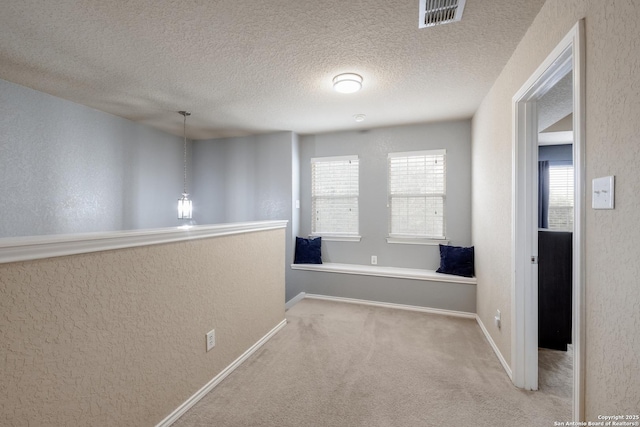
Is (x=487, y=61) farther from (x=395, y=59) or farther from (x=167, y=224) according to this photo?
(x=167, y=224)

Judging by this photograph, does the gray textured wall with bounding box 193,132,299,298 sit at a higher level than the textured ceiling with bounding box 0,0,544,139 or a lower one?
lower

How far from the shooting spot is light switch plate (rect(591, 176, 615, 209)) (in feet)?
3.30

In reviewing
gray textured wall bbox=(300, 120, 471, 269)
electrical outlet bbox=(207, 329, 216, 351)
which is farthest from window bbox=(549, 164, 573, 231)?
electrical outlet bbox=(207, 329, 216, 351)

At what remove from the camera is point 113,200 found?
3.40 m

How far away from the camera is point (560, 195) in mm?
4996

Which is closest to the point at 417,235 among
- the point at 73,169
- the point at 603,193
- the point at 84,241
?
the point at 603,193

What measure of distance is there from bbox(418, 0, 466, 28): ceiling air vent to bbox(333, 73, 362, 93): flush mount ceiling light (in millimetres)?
734

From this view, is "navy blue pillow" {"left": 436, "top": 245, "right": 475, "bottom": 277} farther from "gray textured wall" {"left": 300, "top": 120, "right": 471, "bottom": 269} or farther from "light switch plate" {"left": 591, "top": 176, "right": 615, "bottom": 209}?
"light switch plate" {"left": 591, "top": 176, "right": 615, "bottom": 209}

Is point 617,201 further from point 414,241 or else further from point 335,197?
point 335,197

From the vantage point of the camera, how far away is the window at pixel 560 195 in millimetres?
4965

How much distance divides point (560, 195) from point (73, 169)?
7354mm

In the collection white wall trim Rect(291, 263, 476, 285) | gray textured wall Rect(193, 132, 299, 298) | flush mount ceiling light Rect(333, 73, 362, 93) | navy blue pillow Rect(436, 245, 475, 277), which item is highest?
flush mount ceiling light Rect(333, 73, 362, 93)

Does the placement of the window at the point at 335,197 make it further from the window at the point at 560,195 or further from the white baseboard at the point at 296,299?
the window at the point at 560,195

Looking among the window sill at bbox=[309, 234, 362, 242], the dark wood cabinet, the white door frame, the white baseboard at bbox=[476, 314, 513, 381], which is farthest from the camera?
the window sill at bbox=[309, 234, 362, 242]
